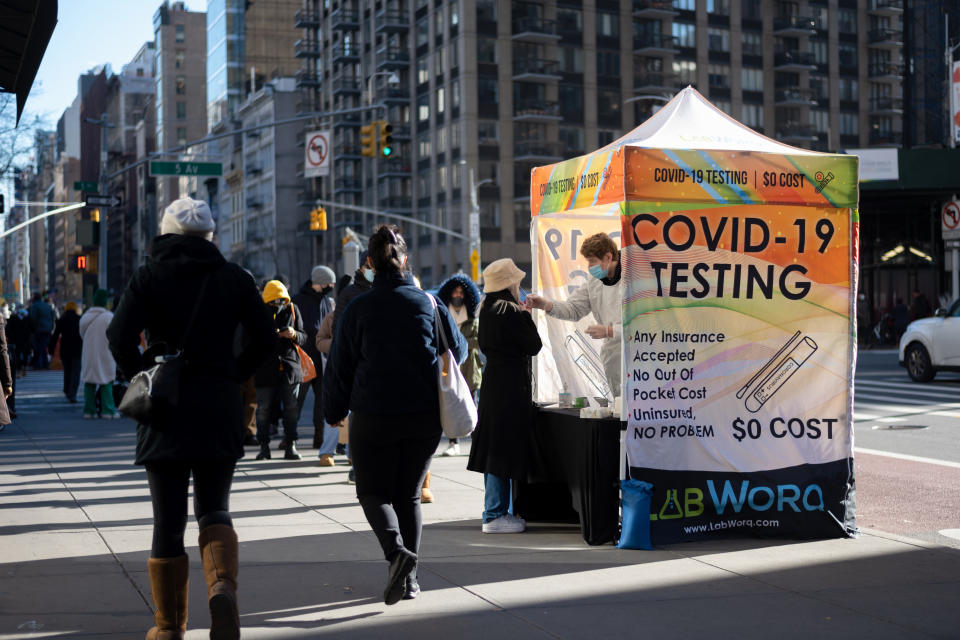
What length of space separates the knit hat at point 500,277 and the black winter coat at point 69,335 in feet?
49.1

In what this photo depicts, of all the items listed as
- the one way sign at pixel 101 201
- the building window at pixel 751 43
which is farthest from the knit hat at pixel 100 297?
the building window at pixel 751 43

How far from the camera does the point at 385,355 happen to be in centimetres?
622

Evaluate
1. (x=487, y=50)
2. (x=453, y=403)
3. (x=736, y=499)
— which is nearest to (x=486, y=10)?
(x=487, y=50)

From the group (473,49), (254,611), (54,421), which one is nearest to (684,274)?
(254,611)

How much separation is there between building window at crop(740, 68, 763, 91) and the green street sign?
6561 centimetres

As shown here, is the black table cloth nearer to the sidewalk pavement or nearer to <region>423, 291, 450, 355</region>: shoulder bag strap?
the sidewalk pavement

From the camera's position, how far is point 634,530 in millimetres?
7527

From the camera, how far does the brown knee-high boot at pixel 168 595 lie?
5117mm

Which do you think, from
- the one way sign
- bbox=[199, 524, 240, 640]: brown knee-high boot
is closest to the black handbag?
bbox=[199, 524, 240, 640]: brown knee-high boot

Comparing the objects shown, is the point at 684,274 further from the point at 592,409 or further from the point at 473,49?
the point at 473,49

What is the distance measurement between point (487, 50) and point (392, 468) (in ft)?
245

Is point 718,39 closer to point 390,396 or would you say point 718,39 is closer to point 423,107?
point 423,107

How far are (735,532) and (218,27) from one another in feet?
413

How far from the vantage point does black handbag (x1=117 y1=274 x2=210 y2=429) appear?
4.91 m
